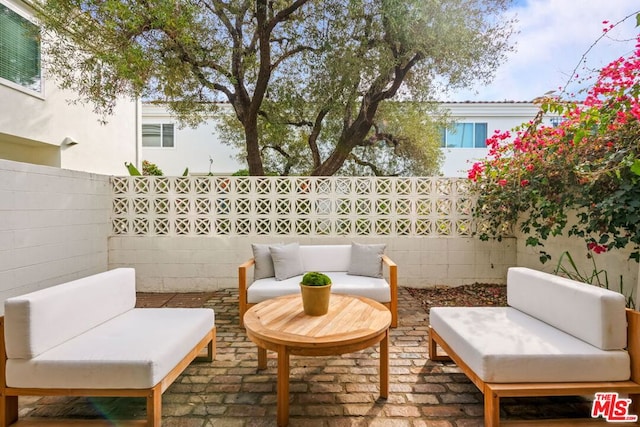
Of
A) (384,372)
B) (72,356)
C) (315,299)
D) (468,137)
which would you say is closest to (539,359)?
(384,372)

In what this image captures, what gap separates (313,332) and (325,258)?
7.01 ft

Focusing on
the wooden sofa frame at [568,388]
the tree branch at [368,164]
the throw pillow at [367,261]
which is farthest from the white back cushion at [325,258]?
the tree branch at [368,164]

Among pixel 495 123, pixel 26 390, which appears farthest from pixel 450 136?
pixel 26 390

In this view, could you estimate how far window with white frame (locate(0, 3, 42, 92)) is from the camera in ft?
17.7

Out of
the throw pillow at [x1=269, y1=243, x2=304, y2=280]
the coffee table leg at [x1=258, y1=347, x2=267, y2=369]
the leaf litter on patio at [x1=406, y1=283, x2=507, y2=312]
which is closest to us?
the coffee table leg at [x1=258, y1=347, x2=267, y2=369]

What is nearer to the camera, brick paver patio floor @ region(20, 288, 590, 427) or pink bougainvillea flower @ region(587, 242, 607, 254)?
brick paver patio floor @ region(20, 288, 590, 427)

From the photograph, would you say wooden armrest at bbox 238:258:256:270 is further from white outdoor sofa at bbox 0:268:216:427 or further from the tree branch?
the tree branch

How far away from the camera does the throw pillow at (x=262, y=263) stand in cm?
402

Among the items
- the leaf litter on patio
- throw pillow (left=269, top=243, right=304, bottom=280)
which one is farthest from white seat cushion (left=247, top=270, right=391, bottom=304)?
the leaf litter on patio

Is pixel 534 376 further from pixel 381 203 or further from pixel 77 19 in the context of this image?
pixel 77 19

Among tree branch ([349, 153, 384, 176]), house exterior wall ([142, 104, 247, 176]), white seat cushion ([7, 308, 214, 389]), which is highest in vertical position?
house exterior wall ([142, 104, 247, 176])

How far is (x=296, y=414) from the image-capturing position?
→ 7.10 feet

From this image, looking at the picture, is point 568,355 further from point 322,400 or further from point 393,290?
point 393,290

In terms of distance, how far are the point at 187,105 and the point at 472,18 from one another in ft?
17.1
